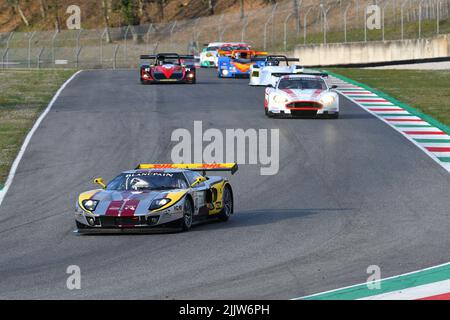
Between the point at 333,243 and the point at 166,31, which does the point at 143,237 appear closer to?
the point at 333,243

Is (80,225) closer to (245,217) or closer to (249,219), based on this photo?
(249,219)

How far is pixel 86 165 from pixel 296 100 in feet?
30.9

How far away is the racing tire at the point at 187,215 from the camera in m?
16.9

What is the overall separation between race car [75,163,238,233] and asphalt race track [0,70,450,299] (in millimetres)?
238

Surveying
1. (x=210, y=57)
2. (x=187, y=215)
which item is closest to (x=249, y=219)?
(x=187, y=215)

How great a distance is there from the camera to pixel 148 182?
17.7m

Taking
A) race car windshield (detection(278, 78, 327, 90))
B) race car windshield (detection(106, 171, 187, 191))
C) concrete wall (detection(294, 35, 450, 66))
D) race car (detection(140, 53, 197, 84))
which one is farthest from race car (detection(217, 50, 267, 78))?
race car windshield (detection(106, 171, 187, 191))

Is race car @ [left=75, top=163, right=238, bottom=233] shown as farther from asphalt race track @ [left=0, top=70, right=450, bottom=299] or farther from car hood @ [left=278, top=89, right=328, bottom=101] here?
car hood @ [left=278, top=89, right=328, bottom=101]

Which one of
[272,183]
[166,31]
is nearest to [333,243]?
[272,183]

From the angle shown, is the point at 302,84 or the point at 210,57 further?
the point at 210,57

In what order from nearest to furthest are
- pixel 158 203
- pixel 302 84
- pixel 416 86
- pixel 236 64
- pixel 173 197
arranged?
pixel 158 203 → pixel 173 197 → pixel 302 84 → pixel 416 86 → pixel 236 64

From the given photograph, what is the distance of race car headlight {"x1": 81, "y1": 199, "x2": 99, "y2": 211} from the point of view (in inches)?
657

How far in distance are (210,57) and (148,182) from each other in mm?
41960
